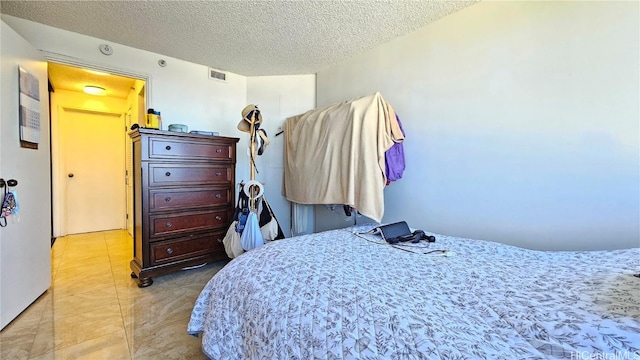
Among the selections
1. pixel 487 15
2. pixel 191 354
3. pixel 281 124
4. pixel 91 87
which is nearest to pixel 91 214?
pixel 91 87

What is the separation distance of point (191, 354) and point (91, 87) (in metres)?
4.19

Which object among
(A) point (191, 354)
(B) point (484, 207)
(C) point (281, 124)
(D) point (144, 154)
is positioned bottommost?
(A) point (191, 354)

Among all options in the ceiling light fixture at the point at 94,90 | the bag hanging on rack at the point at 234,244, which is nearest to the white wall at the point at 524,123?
the bag hanging on rack at the point at 234,244

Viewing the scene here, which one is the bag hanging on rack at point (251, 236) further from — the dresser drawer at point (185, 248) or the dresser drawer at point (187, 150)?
the dresser drawer at point (187, 150)

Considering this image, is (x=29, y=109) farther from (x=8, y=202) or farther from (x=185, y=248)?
(x=185, y=248)

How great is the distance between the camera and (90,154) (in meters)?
4.39

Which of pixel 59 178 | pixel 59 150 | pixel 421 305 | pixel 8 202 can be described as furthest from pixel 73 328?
pixel 59 150

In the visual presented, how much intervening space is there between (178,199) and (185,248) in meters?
0.48

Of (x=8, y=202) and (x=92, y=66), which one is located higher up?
(x=92, y=66)

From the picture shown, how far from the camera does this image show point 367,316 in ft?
2.51

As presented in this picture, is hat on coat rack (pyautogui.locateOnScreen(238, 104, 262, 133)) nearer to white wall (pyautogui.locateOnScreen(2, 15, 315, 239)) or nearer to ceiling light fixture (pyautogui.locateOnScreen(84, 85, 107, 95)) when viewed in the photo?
white wall (pyautogui.locateOnScreen(2, 15, 315, 239))

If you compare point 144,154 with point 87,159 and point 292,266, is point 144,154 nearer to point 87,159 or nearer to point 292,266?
point 292,266

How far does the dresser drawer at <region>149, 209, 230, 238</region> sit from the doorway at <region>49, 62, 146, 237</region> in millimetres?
2053

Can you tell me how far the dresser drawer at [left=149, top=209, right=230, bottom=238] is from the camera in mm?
2365
